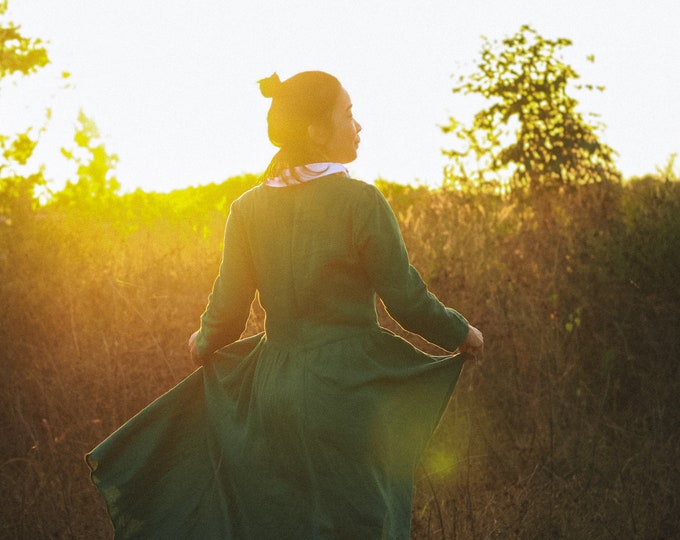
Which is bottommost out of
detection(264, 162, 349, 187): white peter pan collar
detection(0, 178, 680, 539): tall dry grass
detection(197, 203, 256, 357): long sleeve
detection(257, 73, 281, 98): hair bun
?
detection(0, 178, 680, 539): tall dry grass

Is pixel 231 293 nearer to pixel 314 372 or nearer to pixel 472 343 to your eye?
pixel 314 372

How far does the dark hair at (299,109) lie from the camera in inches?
81.8

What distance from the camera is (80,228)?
685 cm

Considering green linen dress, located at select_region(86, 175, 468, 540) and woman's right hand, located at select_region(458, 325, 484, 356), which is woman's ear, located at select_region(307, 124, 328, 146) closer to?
green linen dress, located at select_region(86, 175, 468, 540)

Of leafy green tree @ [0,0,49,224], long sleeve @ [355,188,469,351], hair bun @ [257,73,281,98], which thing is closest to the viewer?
long sleeve @ [355,188,469,351]

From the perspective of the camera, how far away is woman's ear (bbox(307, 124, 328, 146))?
6.88 ft

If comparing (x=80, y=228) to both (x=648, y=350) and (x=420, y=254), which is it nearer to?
(x=420, y=254)

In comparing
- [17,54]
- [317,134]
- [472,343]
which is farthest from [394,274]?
[17,54]

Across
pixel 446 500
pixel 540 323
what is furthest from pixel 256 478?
pixel 540 323

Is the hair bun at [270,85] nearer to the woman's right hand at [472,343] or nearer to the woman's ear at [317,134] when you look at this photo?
the woman's ear at [317,134]

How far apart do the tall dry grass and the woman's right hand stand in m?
0.84

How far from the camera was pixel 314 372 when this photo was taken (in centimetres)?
207

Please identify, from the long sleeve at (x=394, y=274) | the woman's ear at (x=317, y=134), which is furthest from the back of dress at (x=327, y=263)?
the woman's ear at (x=317, y=134)

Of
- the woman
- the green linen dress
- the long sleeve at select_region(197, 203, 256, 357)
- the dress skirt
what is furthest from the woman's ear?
the dress skirt
